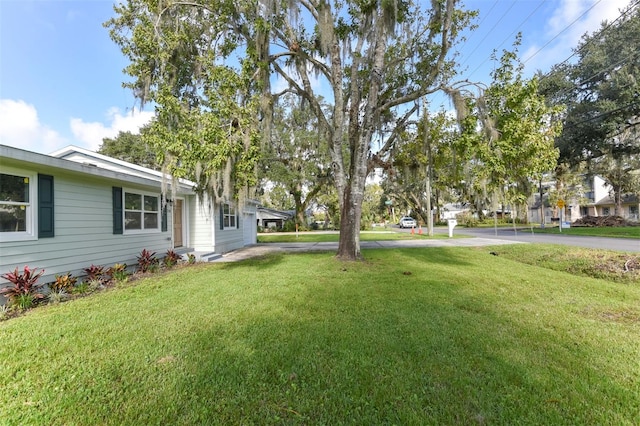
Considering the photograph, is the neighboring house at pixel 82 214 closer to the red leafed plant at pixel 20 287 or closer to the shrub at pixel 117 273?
the red leafed plant at pixel 20 287

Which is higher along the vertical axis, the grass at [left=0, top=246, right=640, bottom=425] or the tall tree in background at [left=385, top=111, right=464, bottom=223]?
the tall tree in background at [left=385, top=111, right=464, bottom=223]

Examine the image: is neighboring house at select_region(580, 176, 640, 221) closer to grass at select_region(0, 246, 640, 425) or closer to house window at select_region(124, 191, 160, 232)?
grass at select_region(0, 246, 640, 425)

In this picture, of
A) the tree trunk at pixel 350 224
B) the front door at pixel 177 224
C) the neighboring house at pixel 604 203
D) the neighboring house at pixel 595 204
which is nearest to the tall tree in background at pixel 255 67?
the tree trunk at pixel 350 224

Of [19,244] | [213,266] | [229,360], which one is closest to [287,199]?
[213,266]

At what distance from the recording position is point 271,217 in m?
35.5

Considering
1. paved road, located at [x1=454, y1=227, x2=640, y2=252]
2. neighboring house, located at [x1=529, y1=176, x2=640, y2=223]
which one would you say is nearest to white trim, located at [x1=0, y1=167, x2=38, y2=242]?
paved road, located at [x1=454, y1=227, x2=640, y2=252]

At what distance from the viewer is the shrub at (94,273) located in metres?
6.34

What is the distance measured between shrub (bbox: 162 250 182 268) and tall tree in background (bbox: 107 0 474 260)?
355 cm

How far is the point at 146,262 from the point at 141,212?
4.93ft

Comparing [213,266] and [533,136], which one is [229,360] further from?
[533,136]

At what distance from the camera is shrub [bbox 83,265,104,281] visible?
6344 mm

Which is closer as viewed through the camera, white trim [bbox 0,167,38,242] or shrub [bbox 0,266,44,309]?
shrub [bbox 0,266,44,309]

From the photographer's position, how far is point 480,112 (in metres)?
7.20

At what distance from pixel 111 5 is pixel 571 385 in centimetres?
1213
